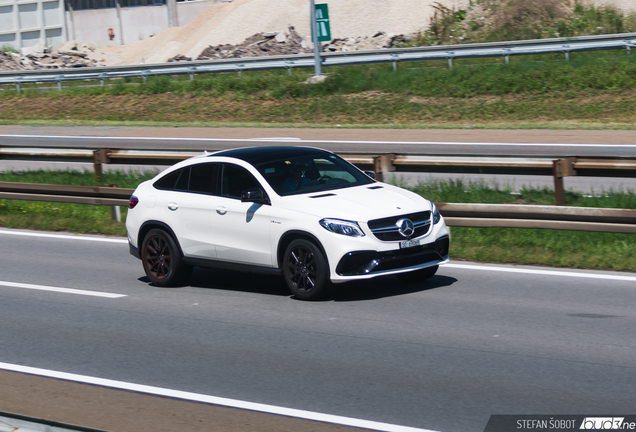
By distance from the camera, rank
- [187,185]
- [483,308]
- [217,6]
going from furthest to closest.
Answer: [217,6] < [187,185] < [483,308]

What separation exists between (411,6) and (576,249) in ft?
126

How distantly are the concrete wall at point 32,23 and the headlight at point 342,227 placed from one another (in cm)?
5961

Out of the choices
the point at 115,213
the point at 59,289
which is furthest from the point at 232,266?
the point at 115,213

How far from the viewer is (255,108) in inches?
1230

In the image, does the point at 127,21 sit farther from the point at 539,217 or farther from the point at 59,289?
the point at 539,217

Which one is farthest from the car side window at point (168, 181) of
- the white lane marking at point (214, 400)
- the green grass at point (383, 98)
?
the green grass at point (383, 98)

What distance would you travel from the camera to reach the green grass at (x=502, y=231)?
33.7ft

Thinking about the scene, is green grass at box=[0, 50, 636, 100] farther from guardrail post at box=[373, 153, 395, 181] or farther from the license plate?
the license plate

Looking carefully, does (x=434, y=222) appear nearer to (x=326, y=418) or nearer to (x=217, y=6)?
(x=326, y=418)

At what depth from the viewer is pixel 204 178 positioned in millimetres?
9859

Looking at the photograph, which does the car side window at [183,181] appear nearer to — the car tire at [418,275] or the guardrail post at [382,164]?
the car tire at [418,275]

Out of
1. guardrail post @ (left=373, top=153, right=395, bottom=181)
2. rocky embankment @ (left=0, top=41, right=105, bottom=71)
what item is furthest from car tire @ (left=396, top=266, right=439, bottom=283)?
rocky embankment @ (left=0, top=41, right=105, bottom=71)

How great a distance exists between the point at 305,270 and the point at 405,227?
114 centimetres

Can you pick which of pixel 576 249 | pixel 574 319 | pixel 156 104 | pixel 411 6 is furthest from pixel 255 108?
pixel 574 319
